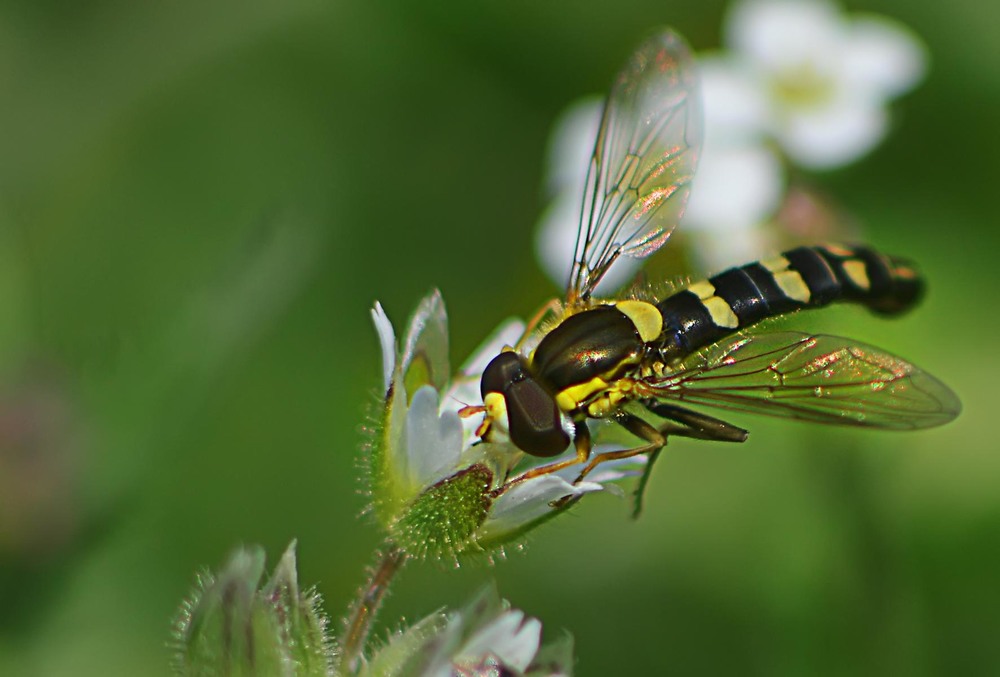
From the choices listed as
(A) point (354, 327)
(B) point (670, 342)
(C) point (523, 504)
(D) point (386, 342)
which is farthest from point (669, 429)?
(A) point (354, 327)

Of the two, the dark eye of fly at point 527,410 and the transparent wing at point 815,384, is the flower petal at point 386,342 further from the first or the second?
the transparent wing at point 815,384

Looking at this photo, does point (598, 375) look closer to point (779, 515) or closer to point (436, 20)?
point (779, 515)

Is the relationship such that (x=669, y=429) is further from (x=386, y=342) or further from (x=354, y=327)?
(x=354, y=327)

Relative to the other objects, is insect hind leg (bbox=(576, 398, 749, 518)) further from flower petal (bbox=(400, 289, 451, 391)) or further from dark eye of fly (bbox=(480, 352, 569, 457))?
flower petal (bbox=(400, 289, 451, 391))

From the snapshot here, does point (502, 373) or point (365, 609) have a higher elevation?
point (502, 373)

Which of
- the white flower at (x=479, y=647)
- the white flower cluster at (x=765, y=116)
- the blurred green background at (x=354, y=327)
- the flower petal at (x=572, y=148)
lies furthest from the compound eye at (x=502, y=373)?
the flower petal at (x=572, y=148)

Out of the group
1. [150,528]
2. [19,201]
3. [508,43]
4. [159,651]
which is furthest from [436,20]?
[159,651]

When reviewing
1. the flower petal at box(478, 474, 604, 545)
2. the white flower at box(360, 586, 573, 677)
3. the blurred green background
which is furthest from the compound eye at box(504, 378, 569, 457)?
the blurred green background

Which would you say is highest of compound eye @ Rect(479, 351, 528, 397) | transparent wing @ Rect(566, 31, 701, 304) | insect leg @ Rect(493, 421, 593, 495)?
transparent wing @ Rect(566, 31, 701, 304)
